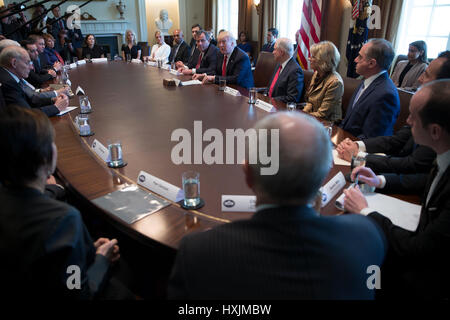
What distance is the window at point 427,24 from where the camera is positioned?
197 inches

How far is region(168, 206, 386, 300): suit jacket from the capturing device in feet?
2.16

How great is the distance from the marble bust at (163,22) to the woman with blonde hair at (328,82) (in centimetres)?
951

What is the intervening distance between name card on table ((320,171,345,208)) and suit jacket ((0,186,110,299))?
92cm

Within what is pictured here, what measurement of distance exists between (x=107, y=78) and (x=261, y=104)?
2.41 m

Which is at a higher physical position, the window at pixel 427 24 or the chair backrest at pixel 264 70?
the window at pixel 427 24

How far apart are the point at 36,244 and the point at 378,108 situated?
2.14 m

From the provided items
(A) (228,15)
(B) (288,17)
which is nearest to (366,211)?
(B) (288,17)

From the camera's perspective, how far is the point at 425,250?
1.05m

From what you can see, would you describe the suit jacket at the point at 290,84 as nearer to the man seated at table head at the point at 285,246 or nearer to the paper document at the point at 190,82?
the paper document at the point at 190,82

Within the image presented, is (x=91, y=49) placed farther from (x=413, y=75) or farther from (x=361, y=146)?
(x=361, y=146)

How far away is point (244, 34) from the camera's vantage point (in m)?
8.84

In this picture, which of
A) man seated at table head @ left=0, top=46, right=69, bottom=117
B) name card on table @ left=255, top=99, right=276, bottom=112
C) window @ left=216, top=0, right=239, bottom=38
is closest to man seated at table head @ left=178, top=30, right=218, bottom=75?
name card on table @ left=255, top=99, right=276, bottom=112

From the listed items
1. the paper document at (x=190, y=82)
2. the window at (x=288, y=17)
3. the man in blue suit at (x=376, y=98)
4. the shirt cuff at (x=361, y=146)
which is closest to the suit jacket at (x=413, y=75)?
the man in blue suit at (x=376, y=98)

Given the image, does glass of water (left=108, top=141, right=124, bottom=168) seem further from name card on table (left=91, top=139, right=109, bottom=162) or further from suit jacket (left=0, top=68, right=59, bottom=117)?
suit jacket (left=0, top=68, right=59, bottom=117)
